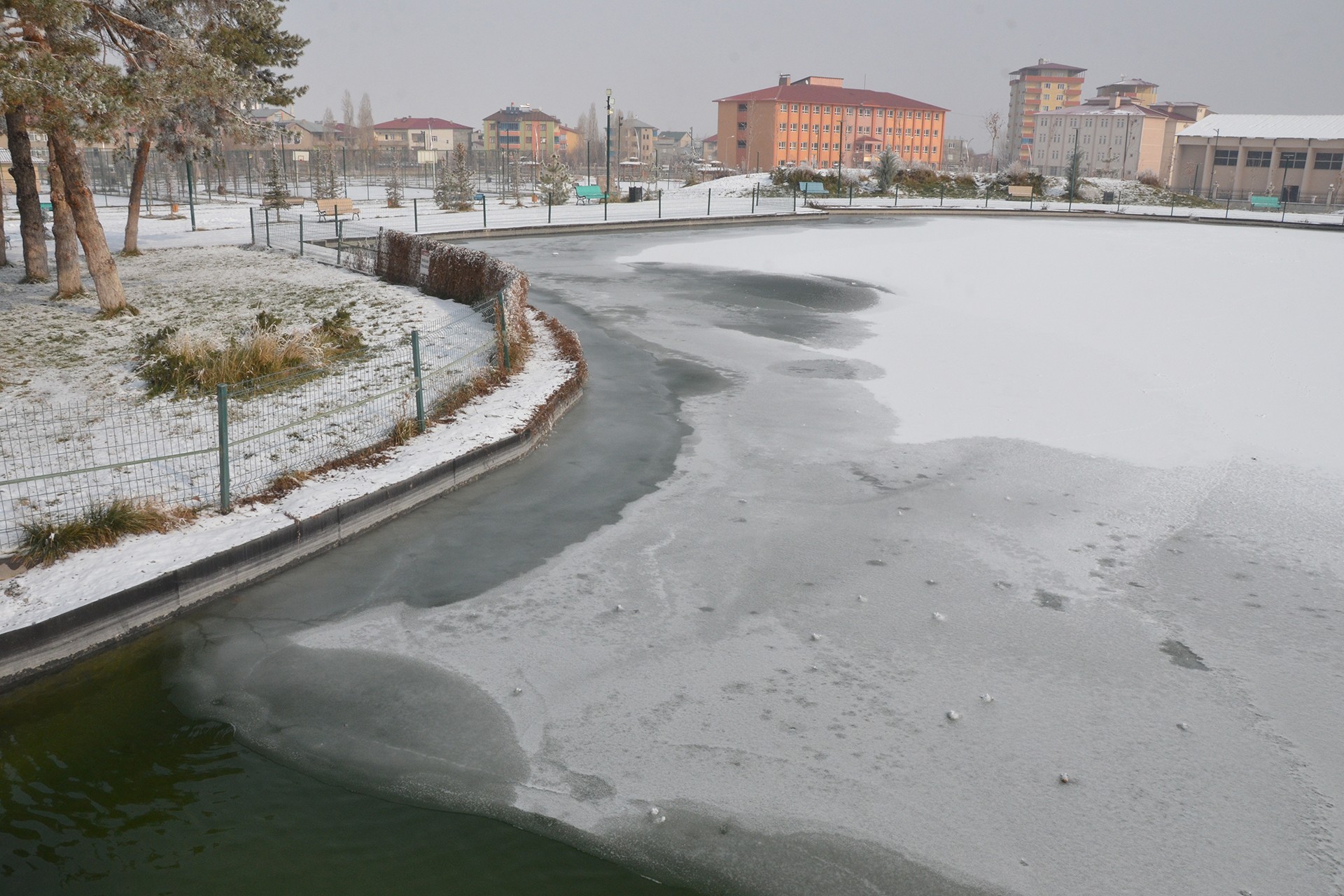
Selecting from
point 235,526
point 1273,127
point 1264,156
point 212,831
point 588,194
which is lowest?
point 212,831

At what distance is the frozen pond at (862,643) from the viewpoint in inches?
206

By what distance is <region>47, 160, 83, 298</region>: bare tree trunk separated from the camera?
1823 centimetres

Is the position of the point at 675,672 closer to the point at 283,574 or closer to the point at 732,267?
the point at 283,574

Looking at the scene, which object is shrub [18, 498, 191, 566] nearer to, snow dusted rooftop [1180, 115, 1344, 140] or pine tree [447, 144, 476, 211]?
pine tree [447, 144, 476, 211]

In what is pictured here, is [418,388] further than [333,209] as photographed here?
No

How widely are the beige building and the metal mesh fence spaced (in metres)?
82.4

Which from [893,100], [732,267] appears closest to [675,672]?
[732,267]

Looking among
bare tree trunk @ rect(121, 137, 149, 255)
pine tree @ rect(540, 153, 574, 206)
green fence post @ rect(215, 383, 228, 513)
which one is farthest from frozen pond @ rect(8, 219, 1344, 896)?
pine tree @ rect(540, 153, 574, 206)

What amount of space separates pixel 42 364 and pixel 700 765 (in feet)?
42.7

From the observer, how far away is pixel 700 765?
571 centimetres

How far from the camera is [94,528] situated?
805 centimetres

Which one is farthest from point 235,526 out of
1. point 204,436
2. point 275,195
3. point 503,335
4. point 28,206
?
point 275,195

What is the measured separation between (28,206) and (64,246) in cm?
224

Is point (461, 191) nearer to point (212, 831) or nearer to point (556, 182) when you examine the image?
point (556, 182)
